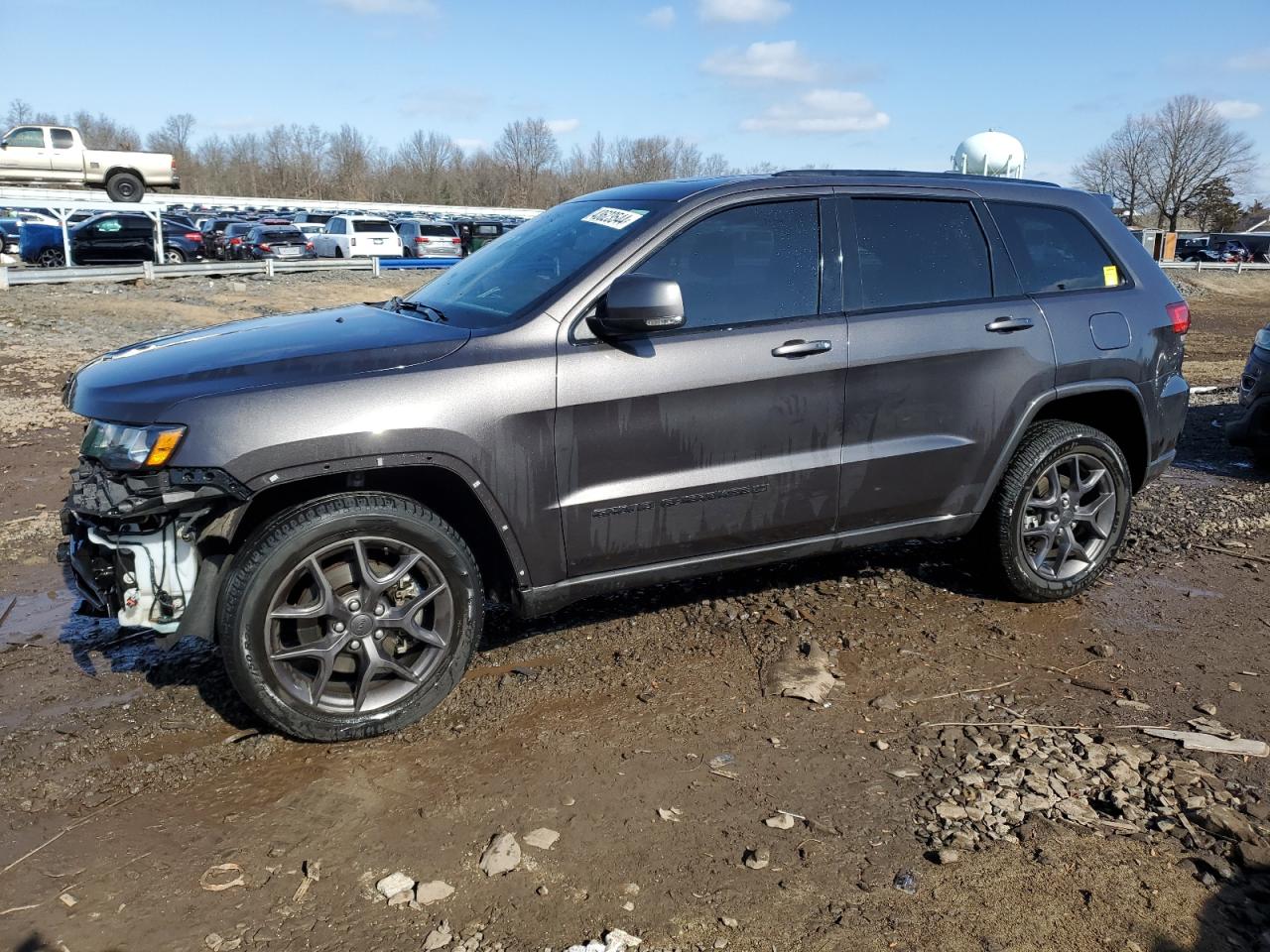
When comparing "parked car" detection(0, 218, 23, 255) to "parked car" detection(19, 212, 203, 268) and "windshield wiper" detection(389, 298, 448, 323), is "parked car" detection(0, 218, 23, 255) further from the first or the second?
"windshield wiper" detection(389, 298, 448, 323)

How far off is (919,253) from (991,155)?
67.7 feet

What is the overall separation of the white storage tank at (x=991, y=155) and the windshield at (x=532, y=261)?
1841 centimetres

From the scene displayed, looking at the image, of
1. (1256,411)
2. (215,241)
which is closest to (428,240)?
(215,241)

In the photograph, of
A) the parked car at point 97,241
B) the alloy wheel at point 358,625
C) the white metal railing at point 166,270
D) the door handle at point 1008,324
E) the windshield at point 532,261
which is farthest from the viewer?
the parked car at point 97,241

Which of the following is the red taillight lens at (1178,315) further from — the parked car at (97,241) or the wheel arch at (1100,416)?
the parked car at (97,241)

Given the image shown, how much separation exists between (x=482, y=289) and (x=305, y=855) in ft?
7.58

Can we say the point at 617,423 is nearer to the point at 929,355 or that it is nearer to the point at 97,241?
the point at 929,355

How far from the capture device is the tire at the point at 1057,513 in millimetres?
4555

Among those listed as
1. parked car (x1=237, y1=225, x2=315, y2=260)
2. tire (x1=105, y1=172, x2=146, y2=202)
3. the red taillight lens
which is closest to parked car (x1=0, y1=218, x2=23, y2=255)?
tire (x1=105, y1=172, x2=146, y2=202)

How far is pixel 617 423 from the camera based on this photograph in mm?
3629

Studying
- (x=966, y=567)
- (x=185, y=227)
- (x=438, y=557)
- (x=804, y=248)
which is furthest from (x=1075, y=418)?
(x=185, y=227)

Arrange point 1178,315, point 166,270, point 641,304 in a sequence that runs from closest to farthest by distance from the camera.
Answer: point 641,304 → point 1178,315 → point 166,270

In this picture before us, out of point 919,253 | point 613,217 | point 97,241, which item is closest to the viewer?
point 613,217

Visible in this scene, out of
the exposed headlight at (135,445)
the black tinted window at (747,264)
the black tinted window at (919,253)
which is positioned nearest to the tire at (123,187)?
the exposed headlight at (135,445)
